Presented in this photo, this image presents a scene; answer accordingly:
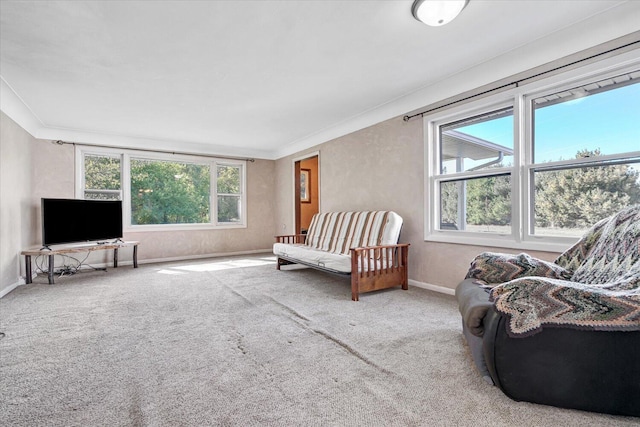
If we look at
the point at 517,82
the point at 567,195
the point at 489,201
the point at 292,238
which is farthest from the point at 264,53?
the point at 292,238

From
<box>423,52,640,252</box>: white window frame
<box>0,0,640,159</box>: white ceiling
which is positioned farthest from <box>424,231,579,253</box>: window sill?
<box>0,0,640,159</box>: white ceiling

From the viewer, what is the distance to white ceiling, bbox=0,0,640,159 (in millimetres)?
2070

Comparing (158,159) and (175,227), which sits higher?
(158,159)

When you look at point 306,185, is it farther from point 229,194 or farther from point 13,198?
point 13,198

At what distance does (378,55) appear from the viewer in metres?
2.68

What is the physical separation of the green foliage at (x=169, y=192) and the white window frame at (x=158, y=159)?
0.09 metres

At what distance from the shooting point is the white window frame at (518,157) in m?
2.29

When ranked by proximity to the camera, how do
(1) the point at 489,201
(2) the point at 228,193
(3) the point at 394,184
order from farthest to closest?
1. (2) the point at 228,193
2. (3) the point at 394,184
3. (1) the point at 489,201

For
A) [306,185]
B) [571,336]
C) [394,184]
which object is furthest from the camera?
[306,185]

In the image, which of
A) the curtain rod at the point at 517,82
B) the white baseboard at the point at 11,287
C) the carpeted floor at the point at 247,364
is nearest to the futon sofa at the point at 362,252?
the carpeted floor at the point at 247,364

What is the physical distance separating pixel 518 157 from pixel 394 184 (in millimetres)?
1468

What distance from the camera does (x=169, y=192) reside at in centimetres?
580

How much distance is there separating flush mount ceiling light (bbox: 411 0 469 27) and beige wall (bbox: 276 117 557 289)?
5.00 feet

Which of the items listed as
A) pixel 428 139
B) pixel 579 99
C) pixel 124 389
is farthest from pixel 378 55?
pixel 124 389
